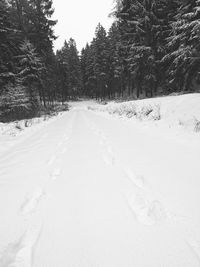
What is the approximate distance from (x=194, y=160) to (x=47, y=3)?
28538mm

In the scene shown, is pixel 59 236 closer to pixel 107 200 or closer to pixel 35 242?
pixel 35 242

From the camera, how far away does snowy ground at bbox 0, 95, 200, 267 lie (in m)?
1.43

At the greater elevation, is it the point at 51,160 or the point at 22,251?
the point at 22,251

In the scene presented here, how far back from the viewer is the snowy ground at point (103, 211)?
1.43 metres

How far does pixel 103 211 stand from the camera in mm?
2033

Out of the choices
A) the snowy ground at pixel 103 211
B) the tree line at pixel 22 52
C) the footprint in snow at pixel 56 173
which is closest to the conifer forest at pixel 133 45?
the tree line at pixel 22 52

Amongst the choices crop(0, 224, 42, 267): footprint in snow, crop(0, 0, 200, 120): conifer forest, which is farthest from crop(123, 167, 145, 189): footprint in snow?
crop(0, 0, 200, 120): conifer forest

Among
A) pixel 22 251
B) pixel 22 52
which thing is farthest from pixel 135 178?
pixel 22 52

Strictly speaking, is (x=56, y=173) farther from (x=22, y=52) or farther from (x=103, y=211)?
(x=22, y=52)

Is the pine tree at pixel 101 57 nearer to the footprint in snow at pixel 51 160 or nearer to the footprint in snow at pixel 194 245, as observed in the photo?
the footprint in snow at pixel 51 160

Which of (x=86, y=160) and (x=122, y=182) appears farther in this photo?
(x=86, y=160)

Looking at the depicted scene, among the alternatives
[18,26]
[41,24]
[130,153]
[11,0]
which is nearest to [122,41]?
[41,24]

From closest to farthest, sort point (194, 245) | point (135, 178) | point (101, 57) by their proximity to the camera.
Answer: point (194, 245) < point (135, 178) < point (101, 57)

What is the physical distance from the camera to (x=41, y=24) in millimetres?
22859
